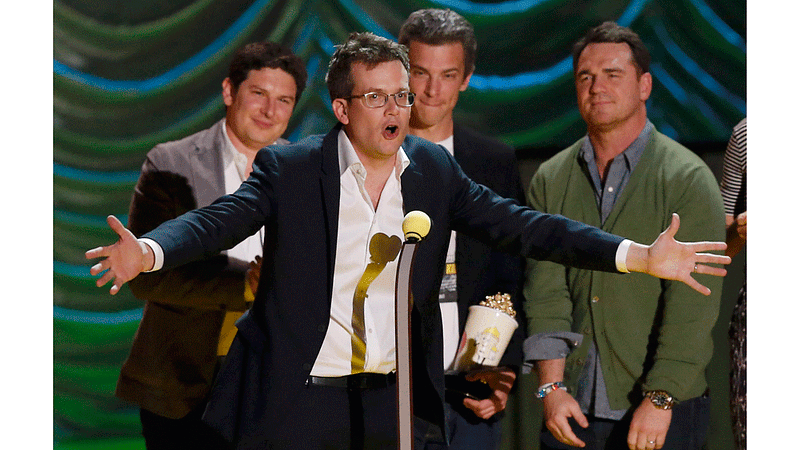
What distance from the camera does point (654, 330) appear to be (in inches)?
108

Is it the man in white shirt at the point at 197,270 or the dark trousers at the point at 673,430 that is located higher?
the man in white shirt at the point at 197,270

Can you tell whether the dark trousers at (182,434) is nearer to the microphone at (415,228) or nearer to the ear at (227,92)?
the ear at (227,92)

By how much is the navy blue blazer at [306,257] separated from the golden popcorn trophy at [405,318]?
0.55m

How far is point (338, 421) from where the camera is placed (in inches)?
90.7

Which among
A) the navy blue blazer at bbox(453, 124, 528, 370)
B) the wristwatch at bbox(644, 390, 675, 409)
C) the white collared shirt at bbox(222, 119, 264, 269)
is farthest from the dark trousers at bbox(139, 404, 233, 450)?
the wristwatch at bbox(644, 390, 675, 409)

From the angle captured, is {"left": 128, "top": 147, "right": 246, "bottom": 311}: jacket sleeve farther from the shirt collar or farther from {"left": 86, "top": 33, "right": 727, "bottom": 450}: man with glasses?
the shirt collar

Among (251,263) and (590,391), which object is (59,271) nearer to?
(251,263)

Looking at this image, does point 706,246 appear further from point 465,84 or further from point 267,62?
point 267,62

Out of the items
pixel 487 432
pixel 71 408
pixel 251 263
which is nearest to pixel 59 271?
pixel 71 408

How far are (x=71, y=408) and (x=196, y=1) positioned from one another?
1.56 meters

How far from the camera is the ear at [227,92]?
117 inches

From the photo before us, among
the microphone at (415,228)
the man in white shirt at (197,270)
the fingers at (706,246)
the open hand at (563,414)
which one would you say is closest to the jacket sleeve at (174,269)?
the man in white shirt at (197,270)

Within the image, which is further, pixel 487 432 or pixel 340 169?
pixel 487 432

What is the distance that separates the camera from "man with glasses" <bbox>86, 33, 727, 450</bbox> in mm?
2238
